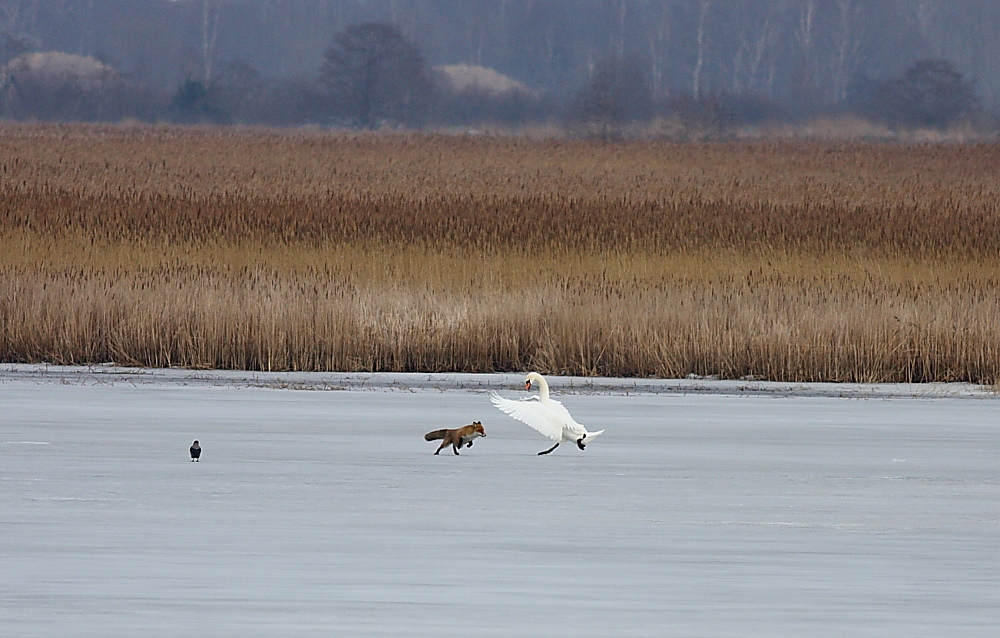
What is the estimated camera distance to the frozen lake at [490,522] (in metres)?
5.24

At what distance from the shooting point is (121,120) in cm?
7694

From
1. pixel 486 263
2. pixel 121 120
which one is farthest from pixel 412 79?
pixel 486 263

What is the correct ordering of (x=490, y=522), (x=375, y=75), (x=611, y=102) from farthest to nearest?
1. (x=375, y=75)
2. (x=611, y=102)
3. (x=490, y=522)

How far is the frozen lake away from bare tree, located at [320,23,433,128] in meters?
69.3

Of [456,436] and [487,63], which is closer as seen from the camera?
[456,436]

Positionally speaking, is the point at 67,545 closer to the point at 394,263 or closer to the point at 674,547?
the point at 674,547

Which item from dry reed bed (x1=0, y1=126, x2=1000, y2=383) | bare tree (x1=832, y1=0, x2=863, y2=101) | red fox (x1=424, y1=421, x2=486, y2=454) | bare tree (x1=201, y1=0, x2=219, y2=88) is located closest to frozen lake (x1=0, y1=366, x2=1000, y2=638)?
red fox (x1=424, y1=421, x2=486, y2=454)

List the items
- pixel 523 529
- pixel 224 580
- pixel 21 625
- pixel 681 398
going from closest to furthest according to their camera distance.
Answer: pixel 21 625 < pixel 224 580 < pixel 523 529 < pixel 681 398

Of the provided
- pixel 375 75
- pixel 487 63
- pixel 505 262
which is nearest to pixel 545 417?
pixel 505 262

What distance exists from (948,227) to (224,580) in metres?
21.9

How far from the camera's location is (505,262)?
21.5m

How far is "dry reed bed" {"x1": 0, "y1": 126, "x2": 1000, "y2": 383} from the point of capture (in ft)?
45.0

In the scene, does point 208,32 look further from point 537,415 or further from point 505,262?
point 537,415

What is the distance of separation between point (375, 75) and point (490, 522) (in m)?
80.6
